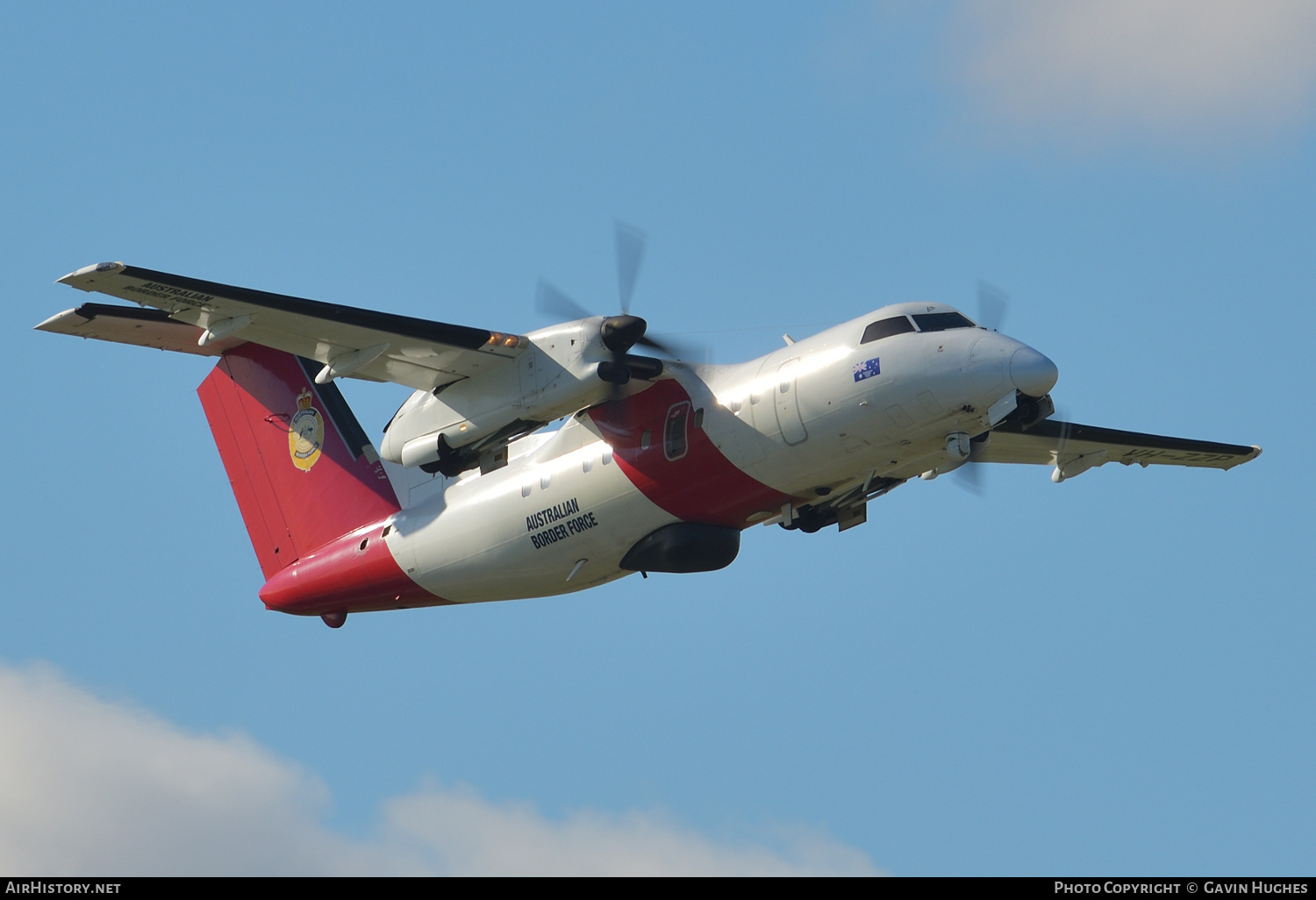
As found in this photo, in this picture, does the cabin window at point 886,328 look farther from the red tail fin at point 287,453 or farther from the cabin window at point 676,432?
the red tail fin at point 287,453

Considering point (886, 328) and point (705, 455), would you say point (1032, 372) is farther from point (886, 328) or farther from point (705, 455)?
point (705, 455)

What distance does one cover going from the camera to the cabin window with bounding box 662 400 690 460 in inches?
676

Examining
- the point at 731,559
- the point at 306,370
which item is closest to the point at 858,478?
the point at 731,559

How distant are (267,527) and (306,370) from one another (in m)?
2.40

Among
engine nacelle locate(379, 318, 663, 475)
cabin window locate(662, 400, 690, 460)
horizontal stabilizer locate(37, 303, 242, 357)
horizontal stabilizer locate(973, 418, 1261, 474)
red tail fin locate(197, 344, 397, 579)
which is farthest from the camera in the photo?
red tail fin locate(197, 344, 397, 579)

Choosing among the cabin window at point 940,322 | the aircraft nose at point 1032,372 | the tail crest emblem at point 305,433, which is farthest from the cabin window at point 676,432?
the tail crest emblem at point 305,433

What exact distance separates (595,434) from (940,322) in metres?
4.52

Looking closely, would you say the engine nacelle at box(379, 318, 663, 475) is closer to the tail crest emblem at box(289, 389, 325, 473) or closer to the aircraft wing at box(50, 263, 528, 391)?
the aircraft wing at box(50, 263, 528, 391)

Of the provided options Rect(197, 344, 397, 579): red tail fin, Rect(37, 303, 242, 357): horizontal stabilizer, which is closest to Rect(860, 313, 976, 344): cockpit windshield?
Rect(37, 303, 242, 357): horizontal stabilizer

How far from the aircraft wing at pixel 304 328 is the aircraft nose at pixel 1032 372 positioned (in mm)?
5567

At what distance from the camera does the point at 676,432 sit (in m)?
17.2

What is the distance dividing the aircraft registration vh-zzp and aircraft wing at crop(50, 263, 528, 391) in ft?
0.08

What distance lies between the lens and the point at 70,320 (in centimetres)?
1783
